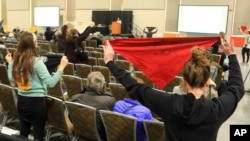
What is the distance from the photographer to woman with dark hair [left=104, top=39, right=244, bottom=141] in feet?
5.58

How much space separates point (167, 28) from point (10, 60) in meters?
13.3

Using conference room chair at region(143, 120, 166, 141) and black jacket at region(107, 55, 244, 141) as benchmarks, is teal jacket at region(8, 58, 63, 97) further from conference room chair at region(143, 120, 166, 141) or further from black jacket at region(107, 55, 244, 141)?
black jacket at region(107, 55, 244, 141)

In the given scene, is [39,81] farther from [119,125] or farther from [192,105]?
[192,105]

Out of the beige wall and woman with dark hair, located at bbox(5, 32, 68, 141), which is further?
the beige wall

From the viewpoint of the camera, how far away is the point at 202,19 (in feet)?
47.8

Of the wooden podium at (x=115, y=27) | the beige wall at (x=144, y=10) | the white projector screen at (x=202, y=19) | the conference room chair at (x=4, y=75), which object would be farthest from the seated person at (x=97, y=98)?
the wooden podium at (x=115, y=27)

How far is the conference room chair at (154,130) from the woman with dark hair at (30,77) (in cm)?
97

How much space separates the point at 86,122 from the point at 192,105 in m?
1.65

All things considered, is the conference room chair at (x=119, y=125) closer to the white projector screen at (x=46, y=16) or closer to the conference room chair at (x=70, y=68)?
the conference room chair at (x=70, y=68)

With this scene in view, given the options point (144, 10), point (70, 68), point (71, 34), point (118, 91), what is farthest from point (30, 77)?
point (144, 10)

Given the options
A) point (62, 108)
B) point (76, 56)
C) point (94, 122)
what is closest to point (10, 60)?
point (62, 108)

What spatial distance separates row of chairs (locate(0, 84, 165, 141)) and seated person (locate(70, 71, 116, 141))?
0.28 ft

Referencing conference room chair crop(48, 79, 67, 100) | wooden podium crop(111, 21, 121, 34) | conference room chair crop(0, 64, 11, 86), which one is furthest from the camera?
wooden podium crop(111, 21, 121, 34)

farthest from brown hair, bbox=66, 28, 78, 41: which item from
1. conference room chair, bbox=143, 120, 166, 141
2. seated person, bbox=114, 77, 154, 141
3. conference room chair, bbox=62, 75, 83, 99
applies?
conference room chair, bbox=143, 120, 166, 141
